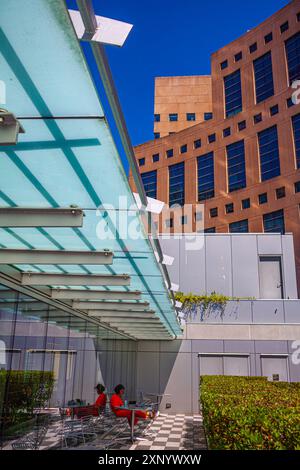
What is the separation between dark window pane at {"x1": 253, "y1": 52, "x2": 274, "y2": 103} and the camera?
4350 centimetres

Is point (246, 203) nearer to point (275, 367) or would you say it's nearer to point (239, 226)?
point (239, 226)

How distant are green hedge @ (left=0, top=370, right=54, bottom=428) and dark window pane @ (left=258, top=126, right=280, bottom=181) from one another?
35.9m

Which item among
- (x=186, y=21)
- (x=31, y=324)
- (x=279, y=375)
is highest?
(x=186, y=21)

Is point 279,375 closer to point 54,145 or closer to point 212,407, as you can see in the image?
point 212,407

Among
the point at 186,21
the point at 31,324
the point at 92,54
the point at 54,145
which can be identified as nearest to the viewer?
the point at 92,54

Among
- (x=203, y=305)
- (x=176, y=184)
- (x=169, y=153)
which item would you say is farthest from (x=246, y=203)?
(x=203, y=305)

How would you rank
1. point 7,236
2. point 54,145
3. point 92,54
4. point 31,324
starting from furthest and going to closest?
point 31,324 → point 7,236 → point 54,145 → point 92,54

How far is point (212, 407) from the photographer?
4.77m

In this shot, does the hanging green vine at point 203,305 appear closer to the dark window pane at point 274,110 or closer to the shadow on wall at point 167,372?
the shadow on wall at point 167,372

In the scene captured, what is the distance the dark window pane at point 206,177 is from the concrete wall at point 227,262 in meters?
27.3

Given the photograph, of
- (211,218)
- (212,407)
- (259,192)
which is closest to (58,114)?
(212,407)

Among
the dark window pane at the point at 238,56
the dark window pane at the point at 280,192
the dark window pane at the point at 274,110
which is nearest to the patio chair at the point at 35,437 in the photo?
the dark window pane at the point at 280,192

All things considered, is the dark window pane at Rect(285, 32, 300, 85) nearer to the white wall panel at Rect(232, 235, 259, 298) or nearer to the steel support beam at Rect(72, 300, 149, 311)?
the white wall panel at Rect(232, 235, 259, 298)

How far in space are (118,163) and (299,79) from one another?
42.3 m
